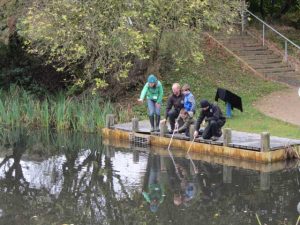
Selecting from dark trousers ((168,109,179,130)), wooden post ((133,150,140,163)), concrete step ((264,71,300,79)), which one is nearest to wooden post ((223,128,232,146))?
dark trousers ((168,109,179,130))

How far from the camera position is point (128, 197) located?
40.1ft

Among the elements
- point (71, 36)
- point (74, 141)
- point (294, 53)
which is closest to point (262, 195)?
point (74, 141)

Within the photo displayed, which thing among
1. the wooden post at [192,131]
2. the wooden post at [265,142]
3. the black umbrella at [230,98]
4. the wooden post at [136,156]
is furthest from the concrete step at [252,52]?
the wooden post at [265,142]

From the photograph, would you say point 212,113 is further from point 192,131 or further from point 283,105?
point 283,105

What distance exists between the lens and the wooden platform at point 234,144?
14633 millimetres

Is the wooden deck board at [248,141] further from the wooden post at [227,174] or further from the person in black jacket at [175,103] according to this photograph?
the wooden post at [227,174]

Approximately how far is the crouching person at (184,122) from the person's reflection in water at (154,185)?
113cm

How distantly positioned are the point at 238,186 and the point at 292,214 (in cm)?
A: 208

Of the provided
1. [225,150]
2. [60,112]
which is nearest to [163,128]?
[225,150]

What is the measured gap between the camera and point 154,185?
43.3ft

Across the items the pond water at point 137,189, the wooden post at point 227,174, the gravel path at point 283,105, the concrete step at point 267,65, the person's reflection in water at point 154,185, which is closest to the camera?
the pond water at point 137,189

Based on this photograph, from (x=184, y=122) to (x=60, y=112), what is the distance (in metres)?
5.20

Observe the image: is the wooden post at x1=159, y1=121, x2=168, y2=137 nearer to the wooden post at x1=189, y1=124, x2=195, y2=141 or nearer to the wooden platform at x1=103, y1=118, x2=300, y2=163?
the wooden platform at x1=103, y1=118, x2=300, y2=163

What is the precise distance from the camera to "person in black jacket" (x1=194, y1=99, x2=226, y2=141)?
15.2 meters
